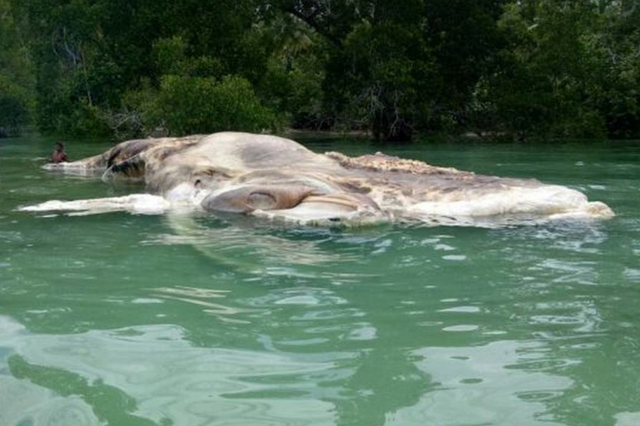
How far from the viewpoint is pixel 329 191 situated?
302 inches

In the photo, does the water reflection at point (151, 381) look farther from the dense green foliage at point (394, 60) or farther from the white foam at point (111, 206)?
the dense green foliage at point (394, 60)

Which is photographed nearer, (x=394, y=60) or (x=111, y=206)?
(x=111, y=206)

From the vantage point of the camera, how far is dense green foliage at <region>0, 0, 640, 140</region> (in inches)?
965

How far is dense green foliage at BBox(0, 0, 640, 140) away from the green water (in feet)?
56.1

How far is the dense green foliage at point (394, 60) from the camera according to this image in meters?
24.5

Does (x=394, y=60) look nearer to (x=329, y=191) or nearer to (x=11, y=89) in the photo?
(x=329, y=191)

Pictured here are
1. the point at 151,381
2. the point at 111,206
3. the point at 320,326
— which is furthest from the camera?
the point at 111,206

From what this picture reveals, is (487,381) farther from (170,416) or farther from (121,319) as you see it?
(121,319)

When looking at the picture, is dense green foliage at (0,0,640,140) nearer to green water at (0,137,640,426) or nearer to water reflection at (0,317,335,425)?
green water at (0,137,640,426)

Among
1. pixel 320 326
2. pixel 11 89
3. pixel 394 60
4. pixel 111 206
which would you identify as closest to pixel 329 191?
pixel 111 206

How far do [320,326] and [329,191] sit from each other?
3765 millimetres

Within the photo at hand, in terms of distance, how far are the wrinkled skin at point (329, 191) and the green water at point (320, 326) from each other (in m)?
0.46

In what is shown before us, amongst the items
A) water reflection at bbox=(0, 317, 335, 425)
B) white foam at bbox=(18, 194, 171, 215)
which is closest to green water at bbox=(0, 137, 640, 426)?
water reflection at bbox=(0, 317, 335, 425)

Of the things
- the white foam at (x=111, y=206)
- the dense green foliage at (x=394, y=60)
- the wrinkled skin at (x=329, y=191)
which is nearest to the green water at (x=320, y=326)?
the wrinkled skin at (x=329, y=191)
